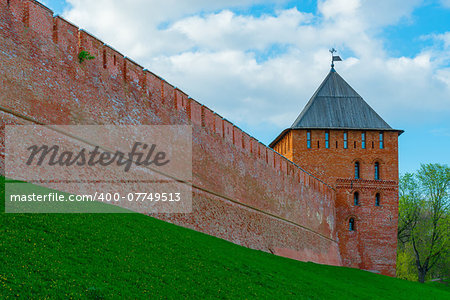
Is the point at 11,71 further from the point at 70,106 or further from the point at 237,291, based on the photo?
the point at 237,291

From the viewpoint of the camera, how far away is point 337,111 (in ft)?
106

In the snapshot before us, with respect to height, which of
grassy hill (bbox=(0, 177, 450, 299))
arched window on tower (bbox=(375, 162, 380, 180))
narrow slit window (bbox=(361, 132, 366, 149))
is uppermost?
narrow slit window (bbox=(361, 132, 366, 149))

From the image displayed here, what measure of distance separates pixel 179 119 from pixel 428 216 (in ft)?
83.9

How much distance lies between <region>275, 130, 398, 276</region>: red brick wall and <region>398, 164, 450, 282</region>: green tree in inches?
254

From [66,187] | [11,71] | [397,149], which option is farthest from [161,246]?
[397,149]

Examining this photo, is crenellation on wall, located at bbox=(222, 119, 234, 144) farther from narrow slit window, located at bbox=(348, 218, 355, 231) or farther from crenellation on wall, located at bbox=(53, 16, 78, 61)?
narrow slit window, located at bbox=(348, 218, 355, 231)

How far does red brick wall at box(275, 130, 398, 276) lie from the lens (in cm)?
3000

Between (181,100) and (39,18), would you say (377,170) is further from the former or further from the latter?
(39,18)

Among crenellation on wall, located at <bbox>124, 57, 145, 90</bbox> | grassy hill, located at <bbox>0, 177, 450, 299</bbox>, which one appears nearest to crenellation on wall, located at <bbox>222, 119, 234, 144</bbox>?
crenellation on wall, located at <bbox>124, 57, 145, 90</bbox>

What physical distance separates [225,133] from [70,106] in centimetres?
790

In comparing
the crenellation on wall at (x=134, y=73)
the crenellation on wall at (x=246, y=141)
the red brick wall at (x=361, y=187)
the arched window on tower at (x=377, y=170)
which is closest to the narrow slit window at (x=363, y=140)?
the red brick wall at (x=361, y=187)

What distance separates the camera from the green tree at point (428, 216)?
35.6m

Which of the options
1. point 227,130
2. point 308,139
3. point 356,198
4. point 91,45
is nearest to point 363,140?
point 308,139

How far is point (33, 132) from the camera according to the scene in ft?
38.4
